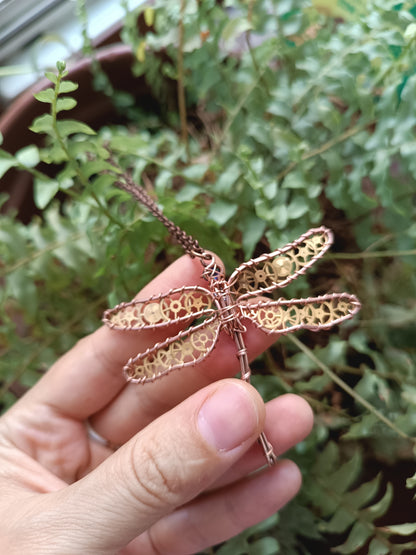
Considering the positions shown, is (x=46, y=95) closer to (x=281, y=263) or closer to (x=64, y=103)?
(x=64, y=103)

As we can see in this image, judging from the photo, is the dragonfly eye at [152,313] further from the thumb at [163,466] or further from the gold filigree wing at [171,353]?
the thumb at [163,466]

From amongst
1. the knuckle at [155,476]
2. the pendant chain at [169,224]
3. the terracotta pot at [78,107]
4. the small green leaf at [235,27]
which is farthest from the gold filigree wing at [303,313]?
Result: the terracotta pot at [78,107]

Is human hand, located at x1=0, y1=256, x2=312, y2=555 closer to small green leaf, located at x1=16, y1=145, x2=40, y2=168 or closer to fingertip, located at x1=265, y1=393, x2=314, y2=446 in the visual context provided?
fingertip, located at x1=265, y1=393, x2=314, y2=446

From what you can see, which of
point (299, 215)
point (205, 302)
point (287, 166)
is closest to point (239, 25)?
point (287, 166)

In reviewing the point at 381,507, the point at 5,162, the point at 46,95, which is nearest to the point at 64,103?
the point at 46,95

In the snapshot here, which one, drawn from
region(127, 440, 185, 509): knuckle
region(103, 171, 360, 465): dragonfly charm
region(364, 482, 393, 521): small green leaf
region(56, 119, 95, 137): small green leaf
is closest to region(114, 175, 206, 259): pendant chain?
region(103, 171, 360, 465): dragonfly charm

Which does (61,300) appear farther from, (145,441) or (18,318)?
(145,441)

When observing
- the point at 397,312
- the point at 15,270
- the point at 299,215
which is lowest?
the point at 397,312
